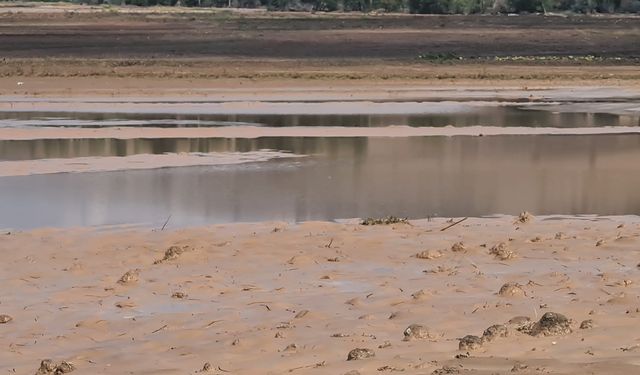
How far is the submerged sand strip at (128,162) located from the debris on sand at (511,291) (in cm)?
1054

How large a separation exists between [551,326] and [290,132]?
57.0 feet

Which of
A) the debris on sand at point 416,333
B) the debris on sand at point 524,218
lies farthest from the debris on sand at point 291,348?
the debris on sand at point 524,218

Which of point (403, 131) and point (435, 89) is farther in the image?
point (435, 89)

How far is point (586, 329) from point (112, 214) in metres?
7.70

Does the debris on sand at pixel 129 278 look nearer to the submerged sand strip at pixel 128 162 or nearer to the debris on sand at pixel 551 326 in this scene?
the debris on sand at pixel 551 326

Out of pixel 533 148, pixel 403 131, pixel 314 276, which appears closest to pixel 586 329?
pixel 314 276

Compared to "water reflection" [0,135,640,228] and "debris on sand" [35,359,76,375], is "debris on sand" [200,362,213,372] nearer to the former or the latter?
"debris on sand" [35,359,76,375]

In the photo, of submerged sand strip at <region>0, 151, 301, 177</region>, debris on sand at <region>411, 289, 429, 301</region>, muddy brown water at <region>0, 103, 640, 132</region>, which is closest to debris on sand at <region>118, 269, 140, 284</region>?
debris on sand at <region>411, 289, 429, 301</region>

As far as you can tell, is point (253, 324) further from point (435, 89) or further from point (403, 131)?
point (435, 89)

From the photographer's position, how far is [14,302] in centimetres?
955

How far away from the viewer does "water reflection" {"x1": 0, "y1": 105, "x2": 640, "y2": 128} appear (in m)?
26.6

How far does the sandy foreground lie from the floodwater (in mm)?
1234

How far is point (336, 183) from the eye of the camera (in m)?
17.0

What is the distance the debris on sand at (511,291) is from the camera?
30.3 feet
